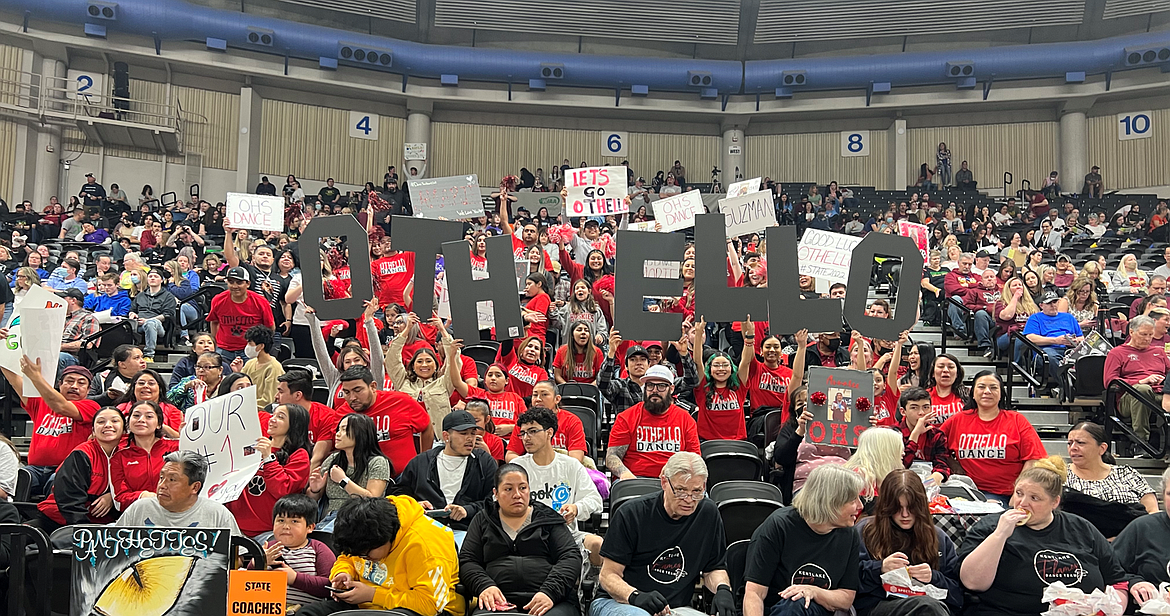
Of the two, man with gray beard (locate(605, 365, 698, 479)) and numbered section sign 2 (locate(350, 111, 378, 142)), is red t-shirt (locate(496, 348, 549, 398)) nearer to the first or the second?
man with gray beard (locate(605, 365, 698, 479))

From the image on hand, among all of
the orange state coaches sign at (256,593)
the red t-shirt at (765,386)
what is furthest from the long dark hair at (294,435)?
the red t-shirt at (765,386)

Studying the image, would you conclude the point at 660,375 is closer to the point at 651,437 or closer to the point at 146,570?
the point at 651,437

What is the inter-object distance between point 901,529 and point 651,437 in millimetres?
2297

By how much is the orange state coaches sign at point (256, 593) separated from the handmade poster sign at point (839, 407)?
352 centimetres

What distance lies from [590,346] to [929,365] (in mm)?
2830

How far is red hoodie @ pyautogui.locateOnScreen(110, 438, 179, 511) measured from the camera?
18.0 ft

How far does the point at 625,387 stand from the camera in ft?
24.7

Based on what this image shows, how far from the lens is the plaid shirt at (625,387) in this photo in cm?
750

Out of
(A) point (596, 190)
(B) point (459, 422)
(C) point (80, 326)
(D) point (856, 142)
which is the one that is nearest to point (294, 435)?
(B) point (459, 422)

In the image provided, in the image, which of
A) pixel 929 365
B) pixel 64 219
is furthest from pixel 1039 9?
pixel 64 219

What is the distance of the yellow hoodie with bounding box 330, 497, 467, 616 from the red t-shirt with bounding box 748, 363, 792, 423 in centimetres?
379

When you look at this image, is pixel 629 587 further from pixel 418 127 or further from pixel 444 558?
pixel 418 127

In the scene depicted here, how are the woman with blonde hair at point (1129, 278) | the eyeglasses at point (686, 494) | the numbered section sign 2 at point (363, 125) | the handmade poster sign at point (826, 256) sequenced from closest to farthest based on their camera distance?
the eyeglasses at point (686, 494), the handmade poster sign at point (826, 256), the woman with blonde hair at point (1129, 278), the numbered section sign 2 at point (363, 125)

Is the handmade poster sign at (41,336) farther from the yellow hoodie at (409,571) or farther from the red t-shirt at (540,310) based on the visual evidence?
the red t-shirt at (540,310)
